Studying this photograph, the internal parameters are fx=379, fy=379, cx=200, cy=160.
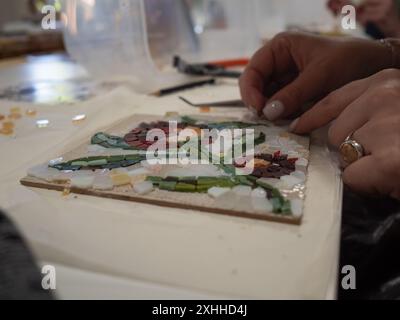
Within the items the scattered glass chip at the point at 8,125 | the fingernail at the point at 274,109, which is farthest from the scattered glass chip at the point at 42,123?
the fingernail at the point at 274,109

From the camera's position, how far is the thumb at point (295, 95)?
1.98 feet

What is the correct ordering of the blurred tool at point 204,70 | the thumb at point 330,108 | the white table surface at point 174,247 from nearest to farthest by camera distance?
the white table surface at point 174,247, the thumb at point 330,108, the blurred tool at point 204,70

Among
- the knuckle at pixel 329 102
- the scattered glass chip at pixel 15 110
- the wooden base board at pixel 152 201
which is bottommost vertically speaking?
the wooden base board at pixel 152 201

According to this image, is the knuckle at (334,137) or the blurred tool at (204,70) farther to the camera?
the blurred tool at (204,70)

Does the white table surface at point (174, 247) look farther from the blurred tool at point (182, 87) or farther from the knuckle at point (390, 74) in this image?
the blurred tool at point (182, 87)

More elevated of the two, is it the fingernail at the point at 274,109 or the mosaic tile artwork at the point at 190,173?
the fingernail at the point at 274,109

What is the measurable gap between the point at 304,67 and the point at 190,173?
1.20 feet

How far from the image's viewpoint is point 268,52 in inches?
27.2

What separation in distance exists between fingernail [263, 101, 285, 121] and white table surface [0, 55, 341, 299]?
0.19 metres

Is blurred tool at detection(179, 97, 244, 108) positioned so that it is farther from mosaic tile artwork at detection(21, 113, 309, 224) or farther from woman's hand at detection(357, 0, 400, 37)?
woman's hand at detection(357, 0, 400, 37)

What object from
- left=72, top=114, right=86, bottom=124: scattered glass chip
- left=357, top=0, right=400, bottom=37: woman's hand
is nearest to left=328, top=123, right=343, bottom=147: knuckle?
left=72, top=114, right=86, bottom=124: scattered glass chip

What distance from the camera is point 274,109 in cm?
60
